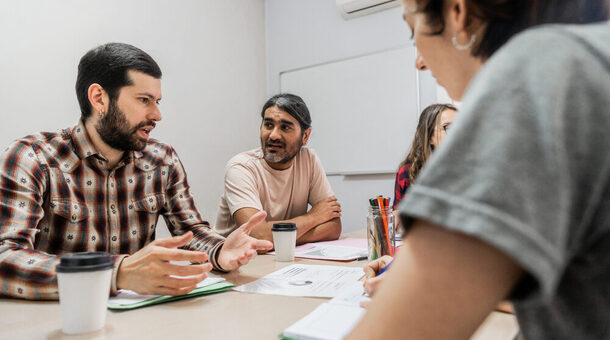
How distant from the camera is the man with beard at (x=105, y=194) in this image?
2.83ft

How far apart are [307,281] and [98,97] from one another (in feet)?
3.49

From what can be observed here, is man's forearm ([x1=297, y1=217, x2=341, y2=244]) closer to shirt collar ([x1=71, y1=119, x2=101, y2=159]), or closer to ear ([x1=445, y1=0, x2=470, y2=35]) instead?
shirt collar ([x1=71, y1=119, x2=101, y2=159])

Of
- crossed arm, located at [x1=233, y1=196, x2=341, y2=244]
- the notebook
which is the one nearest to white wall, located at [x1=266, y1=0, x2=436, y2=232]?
crossed arm, located at [x1=233, y1=196, x2=341, y2=244]

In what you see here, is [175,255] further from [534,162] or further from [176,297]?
[534,162]

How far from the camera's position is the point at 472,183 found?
9.0 inches

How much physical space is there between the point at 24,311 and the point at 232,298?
1.38ft

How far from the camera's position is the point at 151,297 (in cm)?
81

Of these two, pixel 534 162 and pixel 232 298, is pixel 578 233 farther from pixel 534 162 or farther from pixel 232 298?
pixel 232 298

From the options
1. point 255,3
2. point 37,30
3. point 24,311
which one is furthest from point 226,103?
point 24,311

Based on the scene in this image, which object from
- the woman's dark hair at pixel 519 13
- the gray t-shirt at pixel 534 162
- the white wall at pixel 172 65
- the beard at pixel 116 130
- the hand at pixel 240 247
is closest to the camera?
the gray t-shirt at pixel 534 162

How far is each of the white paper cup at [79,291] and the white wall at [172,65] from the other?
165cm

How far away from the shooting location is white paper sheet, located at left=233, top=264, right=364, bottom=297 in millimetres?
848

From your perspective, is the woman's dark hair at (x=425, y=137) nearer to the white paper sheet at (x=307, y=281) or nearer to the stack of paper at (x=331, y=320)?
the white paper sheet at (x=307, y=281)

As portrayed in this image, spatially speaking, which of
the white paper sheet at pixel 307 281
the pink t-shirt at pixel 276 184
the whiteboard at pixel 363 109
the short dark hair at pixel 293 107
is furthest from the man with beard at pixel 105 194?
the whiteboard at pixel 363 109
